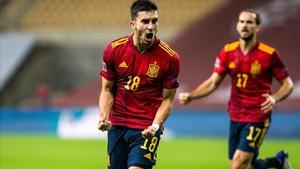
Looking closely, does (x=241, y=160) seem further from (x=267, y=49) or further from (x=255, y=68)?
(x=267, y=49)

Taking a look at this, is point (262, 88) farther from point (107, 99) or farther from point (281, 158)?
point (107, 99)

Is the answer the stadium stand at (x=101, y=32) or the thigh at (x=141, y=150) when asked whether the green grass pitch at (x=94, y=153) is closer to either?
the stadium stand at (x=101, y=32)

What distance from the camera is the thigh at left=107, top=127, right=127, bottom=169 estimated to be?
7824 mm

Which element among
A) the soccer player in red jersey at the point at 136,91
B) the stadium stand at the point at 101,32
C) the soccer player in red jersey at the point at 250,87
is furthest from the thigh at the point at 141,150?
the stadium stand at the point at 101,32

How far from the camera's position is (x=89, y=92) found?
27141 mm

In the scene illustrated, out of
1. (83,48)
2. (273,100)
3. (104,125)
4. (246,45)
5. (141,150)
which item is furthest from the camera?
(83,48)

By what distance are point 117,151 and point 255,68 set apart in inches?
107

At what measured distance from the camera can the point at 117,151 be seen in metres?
7.83

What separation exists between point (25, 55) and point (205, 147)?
1345 cm

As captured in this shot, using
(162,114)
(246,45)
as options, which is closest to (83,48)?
(246,45)

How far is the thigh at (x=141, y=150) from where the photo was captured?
25.0 feet

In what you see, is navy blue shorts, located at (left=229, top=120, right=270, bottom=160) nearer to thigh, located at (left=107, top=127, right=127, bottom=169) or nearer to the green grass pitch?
thigh, located at (left=107, top=127, right=127, bottom=169)

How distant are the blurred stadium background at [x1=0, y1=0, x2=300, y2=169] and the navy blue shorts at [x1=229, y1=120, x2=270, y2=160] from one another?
11322 millimetres

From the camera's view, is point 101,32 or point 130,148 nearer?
point 130,148
